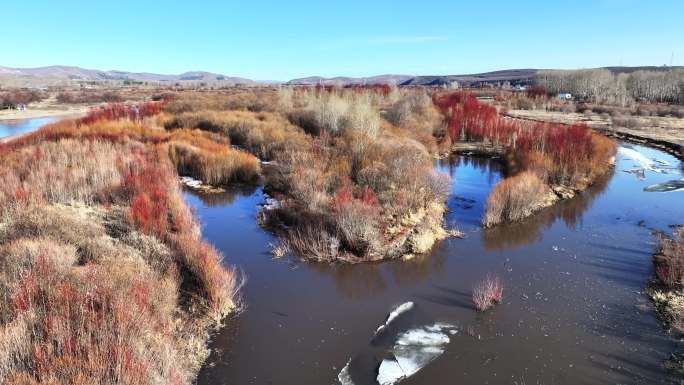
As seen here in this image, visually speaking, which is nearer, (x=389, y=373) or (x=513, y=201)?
(x=389, y=373)

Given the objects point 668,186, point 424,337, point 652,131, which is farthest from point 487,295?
point 652,131

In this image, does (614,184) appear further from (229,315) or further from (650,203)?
(229,315)

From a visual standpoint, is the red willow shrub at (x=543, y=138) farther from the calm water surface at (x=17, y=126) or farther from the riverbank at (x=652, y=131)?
the calm water surface at (x=17, y=126)

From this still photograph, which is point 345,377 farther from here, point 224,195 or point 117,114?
point 117,114

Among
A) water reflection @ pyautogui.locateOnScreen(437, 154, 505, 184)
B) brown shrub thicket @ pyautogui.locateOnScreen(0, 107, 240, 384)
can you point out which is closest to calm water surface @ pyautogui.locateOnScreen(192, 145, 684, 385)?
brown shrub thicket @ pyautogui.locateOnScreen(0, 107, 240, 384)

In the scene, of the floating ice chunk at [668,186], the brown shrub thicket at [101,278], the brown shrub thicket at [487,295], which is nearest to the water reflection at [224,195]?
the brown shrub thicket at [101,278]

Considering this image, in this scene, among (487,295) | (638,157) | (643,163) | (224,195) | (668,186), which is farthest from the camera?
(638,157)
